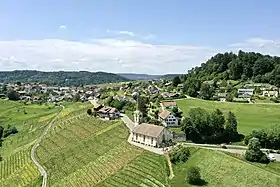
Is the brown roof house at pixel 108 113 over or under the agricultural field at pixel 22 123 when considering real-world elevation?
over

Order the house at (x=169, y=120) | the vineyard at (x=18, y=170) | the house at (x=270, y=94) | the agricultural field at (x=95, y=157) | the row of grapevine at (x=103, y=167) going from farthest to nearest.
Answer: the house at (x=270, y=94)
the house at (x=169, y=120)
the vineyard at (x=18, y=170)
the row of grapevine at (x=103, y=167)
the agricultural field at (x=95, y=157)

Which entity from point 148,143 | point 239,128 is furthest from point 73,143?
point 239,128

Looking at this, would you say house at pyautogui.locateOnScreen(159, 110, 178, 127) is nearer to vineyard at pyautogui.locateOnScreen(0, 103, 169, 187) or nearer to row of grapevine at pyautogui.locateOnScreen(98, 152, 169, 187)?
vineyard at pyautogui.locateOnScreen(0, 103, 169, 187)

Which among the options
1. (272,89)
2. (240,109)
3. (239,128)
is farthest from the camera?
(272,89)

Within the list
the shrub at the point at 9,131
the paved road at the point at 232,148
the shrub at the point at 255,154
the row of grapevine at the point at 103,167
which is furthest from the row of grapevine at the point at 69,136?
the shrub at the point at 255,154

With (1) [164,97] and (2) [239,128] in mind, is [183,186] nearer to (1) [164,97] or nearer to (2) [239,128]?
(2) [239,128]

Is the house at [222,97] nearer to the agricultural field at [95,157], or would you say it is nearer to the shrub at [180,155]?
the agricultural field at [95,157]
